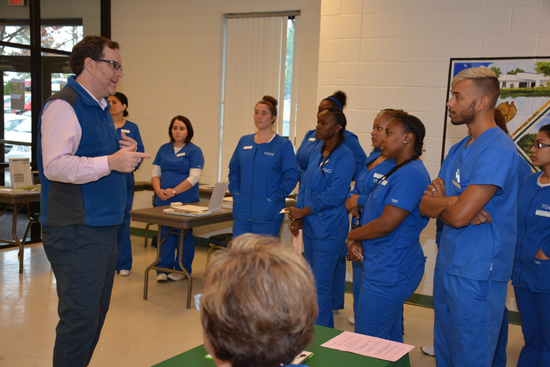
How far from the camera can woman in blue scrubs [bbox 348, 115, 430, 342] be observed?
216 centimetres

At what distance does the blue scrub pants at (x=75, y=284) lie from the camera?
1961 mm

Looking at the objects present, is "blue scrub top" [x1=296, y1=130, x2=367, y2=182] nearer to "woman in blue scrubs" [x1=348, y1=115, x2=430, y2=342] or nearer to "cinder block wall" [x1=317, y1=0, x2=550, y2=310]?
"cinder block wall" [x1=317, y1=0, x2=550, y2=310]

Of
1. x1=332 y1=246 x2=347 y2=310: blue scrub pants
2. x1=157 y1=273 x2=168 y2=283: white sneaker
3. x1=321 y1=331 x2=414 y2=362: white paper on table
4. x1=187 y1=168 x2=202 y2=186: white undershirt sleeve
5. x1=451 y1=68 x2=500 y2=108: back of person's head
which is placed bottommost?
x1=157 y1=273 x2=168 y2=283: white sneaker

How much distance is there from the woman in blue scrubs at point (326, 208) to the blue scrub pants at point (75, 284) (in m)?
1.47

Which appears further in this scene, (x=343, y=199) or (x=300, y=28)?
(x=300, y=28)

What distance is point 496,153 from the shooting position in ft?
6.05

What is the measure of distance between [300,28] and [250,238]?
464 cm

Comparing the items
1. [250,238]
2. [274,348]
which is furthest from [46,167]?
[274,348]

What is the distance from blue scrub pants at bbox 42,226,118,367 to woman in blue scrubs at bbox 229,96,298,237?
173 centimetres

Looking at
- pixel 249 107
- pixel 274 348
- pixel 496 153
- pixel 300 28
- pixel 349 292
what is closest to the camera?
pixel 274 348

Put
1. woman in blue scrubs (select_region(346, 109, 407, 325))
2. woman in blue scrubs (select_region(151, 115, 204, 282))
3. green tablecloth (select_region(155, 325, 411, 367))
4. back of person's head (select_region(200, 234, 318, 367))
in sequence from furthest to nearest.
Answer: woman in blue scrubs (select_region(151, 115, 204, 282)), woman in blue scrubs (select_region(346, 109, 407, 325)), green tablecloth (select_region(155, 325, 411, 367)), back of person's head (select_region(200, 234, 318, 367))


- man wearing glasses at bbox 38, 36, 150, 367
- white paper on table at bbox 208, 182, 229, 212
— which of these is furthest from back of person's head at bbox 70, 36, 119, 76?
white paper on table at bbox 208, 182, 229, 212

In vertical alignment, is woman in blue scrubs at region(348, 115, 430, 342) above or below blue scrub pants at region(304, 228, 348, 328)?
above

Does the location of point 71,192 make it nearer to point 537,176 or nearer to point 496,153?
point 496,153
